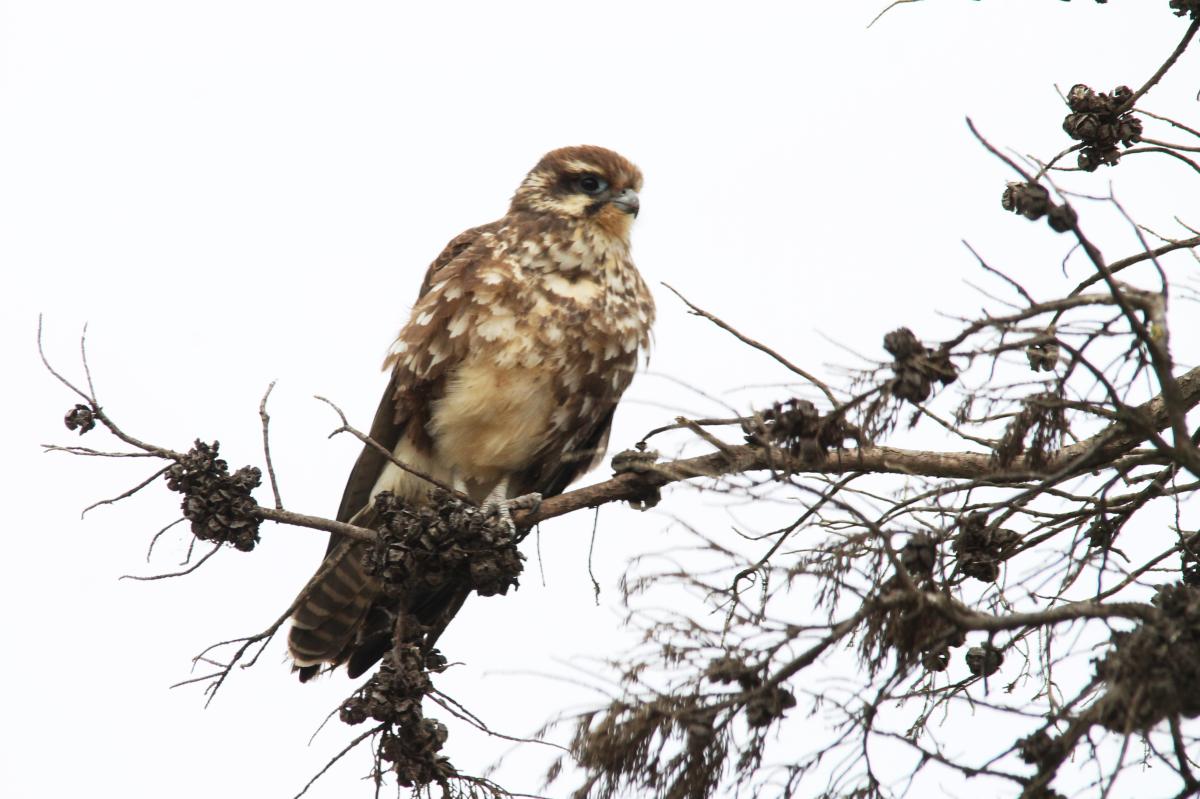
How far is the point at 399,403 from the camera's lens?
523 centimetres

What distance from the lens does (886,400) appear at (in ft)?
9.41

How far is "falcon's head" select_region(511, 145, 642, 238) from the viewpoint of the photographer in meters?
5.60

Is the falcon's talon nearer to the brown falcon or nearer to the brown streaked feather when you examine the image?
the brown falcon

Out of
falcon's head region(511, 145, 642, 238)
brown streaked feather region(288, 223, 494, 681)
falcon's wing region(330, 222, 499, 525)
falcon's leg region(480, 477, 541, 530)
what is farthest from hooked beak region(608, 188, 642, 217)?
falcon's leg region(480, 477, 541, 530)

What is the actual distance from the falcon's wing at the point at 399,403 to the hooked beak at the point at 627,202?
51cm

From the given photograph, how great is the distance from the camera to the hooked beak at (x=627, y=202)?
563 centimetres

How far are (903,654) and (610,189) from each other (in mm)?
3256

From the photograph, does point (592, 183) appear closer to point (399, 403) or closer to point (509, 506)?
point (399, 403)

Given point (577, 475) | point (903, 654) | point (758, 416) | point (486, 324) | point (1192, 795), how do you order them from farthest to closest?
point (577, 475) < point (486, 324) < point (758, 416) < point (903, 654) < point (1192, 795)

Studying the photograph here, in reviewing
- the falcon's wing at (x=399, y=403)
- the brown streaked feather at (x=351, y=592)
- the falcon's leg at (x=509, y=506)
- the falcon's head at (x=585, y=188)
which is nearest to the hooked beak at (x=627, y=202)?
the falcon's head at (x=585, y=188)

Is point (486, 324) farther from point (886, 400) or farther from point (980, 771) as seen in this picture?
point (980, 771)

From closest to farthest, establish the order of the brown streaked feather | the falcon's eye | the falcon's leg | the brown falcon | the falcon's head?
the falcon's leg → the brown falcon → the brown streaked feather → the falcon's head → the falcon's eye

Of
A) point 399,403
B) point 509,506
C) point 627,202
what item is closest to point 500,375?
point 399,403

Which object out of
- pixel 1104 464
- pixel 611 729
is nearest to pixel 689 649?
pixel 611 729
